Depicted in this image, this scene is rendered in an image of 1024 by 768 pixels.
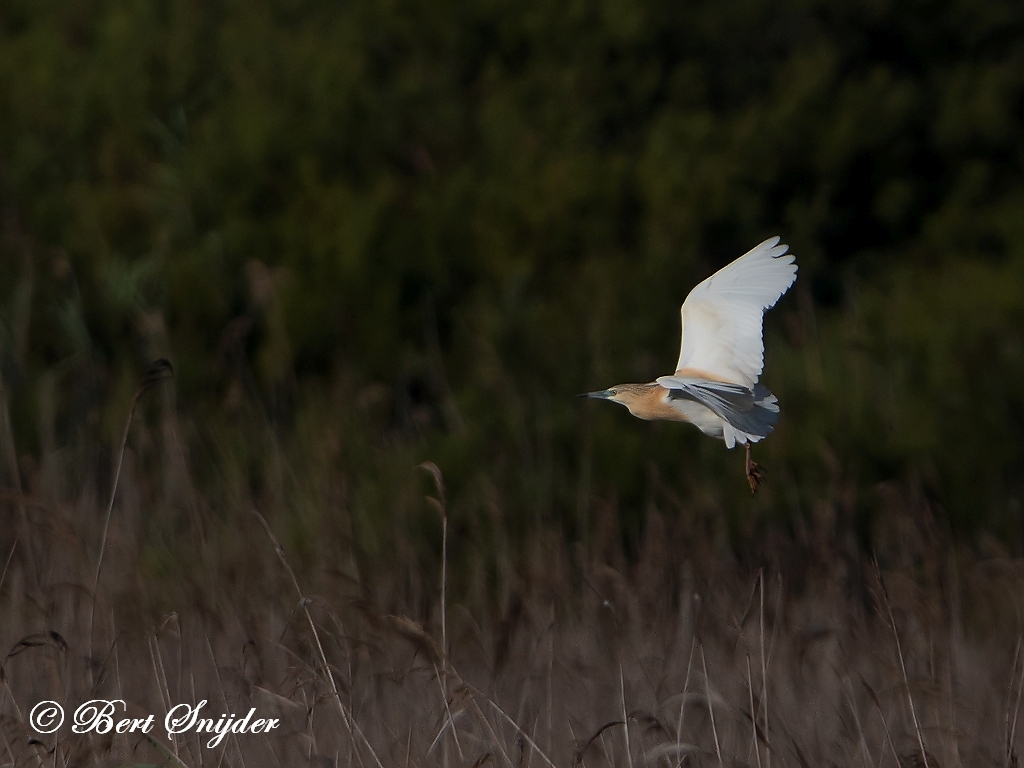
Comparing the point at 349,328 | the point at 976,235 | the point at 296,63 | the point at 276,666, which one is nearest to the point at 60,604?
the point at 276,666

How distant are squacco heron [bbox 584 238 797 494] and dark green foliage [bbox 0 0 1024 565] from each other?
0.63 m

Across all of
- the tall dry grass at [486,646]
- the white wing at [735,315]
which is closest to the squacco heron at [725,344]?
the white wing at [735,315]

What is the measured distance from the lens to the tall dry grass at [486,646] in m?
2.54

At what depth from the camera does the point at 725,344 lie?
10.7 ft

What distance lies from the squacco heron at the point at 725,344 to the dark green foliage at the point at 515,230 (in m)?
0.63

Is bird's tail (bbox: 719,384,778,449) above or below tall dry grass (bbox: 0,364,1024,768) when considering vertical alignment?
above

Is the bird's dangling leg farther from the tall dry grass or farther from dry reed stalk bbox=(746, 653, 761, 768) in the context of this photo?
dry reed stalk bbox=(746, 653, 761, 768)

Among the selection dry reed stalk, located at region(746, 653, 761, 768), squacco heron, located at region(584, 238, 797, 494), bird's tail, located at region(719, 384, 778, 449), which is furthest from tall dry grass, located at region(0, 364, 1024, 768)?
squacco heron, located at region(584, 238, 797, 494)

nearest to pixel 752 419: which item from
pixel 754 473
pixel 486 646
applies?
pixel 754 473

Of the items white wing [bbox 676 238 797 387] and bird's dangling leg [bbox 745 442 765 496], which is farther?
white wing [bbox 676 238 797 387]

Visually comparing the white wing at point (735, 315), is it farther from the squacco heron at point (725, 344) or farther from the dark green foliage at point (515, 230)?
the dark green foliage at point (515, 230)

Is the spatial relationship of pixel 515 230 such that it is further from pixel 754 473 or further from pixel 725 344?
pixel 754 473

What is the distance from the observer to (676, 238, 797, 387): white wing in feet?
10.6

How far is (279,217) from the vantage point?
9062 mm
